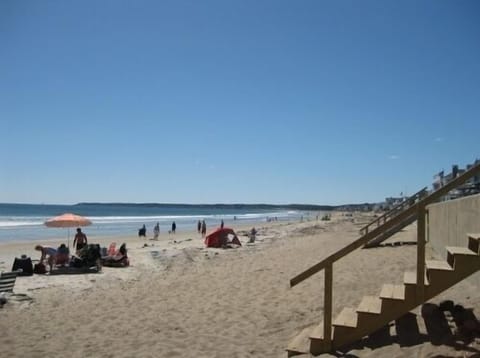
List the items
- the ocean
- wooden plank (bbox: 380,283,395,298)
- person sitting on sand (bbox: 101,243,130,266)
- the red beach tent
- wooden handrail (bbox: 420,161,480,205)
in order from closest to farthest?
wooden handrail (bbox: 420,161,480,205), wooden plank (bbox: 380,283,395,298), person sitting on sand (bbox: 101,243,130,266), the red beach tent, the ocean

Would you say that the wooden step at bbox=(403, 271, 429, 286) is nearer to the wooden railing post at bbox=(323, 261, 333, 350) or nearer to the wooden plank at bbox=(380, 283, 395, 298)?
the wooden plank at bbox=(380, 283, 395, 298)

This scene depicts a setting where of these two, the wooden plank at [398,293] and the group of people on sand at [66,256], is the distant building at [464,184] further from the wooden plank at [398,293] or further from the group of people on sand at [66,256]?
the group of people on sand at [66,256]

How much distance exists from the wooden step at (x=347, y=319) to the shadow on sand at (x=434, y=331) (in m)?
0.22

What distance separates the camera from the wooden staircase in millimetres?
4824

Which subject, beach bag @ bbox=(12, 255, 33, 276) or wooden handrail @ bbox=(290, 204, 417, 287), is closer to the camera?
wooden handrail @ bbox=(290, 204, 417, 287)

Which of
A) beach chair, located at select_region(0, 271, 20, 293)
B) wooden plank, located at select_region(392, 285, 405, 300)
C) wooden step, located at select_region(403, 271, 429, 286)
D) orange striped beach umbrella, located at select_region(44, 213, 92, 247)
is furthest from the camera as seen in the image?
orange striped beach umbrella, located at select_region(44, 213, 92, 247)

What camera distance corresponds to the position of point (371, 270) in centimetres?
1043

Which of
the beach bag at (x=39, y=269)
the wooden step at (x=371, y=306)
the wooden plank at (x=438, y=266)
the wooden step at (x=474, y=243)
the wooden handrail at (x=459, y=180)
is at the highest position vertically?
the wooden handrail at (x=459, y=180)

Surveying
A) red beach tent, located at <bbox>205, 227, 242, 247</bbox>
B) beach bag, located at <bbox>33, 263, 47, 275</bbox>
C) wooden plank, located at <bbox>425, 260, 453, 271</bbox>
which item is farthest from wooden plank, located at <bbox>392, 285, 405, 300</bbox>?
red beach tent, located at <bbox>205, 227, 242, 247</bbox>

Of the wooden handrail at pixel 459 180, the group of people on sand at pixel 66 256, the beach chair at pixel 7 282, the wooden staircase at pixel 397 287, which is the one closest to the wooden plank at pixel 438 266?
the wooden staircase at pixel 397 287

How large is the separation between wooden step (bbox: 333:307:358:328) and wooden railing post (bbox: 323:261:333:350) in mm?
117

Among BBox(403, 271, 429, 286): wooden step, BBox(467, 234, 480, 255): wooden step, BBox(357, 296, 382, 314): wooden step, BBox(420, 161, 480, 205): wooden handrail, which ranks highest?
BBox(420, 161, 480, 205): wooden handrail

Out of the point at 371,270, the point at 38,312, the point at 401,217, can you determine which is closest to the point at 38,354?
the point at 38,312

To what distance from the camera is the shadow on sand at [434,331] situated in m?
4.84
